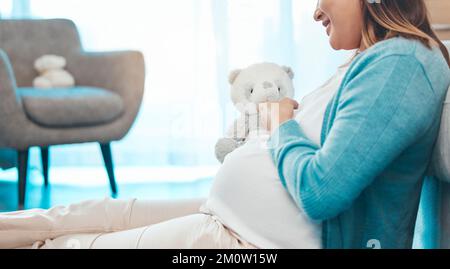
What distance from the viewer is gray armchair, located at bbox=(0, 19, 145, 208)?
1.98 m

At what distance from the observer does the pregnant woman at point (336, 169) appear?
618 mm

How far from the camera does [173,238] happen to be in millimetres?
713

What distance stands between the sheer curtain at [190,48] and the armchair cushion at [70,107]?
631 mm

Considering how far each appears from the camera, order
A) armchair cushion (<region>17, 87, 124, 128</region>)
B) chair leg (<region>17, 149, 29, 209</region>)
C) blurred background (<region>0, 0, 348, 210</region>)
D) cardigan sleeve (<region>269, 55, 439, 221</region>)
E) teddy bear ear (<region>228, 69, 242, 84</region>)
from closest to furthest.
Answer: cardigan sleeve (<region>269, 55, 439, 221</region>) → teddy bear ear (<region>228, 69, 242, 84</region>) → chair leg (<region>17, 149, 29, 209</region>) → armchair cushion (<region>17, 87, 124, 128</region>) → blurred background (<region>0, 0, 348, 210</region>)

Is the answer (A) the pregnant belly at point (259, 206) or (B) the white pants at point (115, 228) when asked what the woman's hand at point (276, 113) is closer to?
(A) the pregnant belly at point (259, 206)

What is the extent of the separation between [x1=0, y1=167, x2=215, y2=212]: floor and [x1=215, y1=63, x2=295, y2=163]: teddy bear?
837 mm

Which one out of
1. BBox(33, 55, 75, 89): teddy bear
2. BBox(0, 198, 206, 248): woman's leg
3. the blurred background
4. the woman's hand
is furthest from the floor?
the woman's hand

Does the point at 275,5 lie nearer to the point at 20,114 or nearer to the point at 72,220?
the point at 20,114

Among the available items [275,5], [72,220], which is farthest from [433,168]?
[275,5]

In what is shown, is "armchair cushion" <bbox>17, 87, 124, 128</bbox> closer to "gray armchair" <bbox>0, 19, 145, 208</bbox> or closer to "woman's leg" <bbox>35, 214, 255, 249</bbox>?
"gray armchair" <bbox>0, 19, 145, 208</bbox>

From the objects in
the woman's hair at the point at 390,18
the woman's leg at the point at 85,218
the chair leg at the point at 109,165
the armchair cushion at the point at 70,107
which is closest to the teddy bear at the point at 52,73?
the armchair cushion at the point at 70,107

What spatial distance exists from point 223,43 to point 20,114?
1108 mm

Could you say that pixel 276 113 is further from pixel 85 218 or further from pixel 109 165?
pixel 109 165
